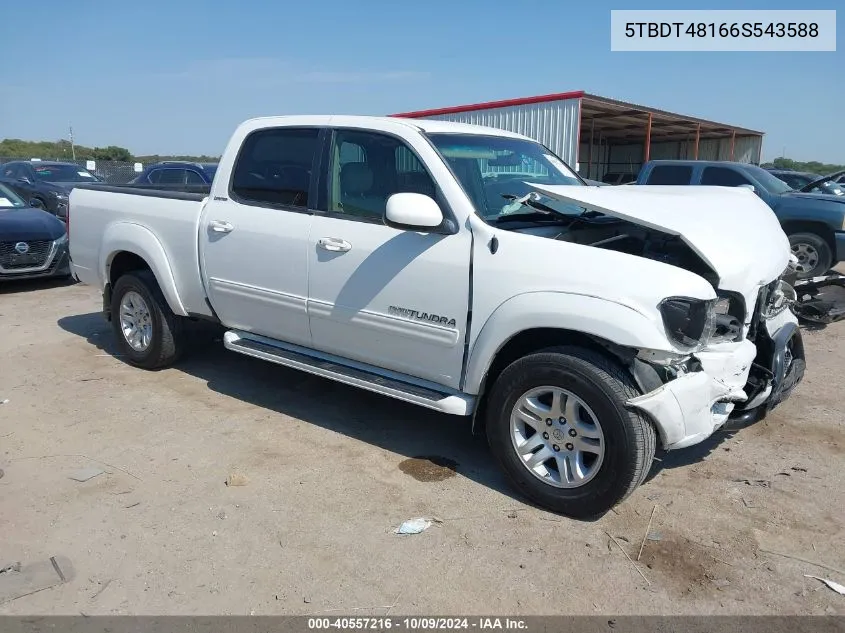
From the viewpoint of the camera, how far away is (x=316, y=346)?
4.58m

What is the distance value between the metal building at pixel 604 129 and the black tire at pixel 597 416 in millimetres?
15178

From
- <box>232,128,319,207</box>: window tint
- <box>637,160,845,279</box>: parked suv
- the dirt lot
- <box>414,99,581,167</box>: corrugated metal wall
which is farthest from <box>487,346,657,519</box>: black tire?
<box>414,99,581,167</box>: corrugated metal wall

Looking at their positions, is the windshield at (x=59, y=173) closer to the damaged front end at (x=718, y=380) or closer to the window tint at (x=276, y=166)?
the window tint at (x=276, y=166)

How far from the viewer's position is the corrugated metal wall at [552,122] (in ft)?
61.5

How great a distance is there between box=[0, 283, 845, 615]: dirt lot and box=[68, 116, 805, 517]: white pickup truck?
432 millimetres

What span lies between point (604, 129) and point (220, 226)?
27.1m

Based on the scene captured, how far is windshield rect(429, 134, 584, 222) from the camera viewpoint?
3.99m

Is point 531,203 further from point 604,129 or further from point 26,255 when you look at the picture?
point 604,129

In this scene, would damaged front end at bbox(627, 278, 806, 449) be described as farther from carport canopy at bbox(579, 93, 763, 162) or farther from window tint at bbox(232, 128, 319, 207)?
carport canopy at bbox(579, 93, 763, 162)

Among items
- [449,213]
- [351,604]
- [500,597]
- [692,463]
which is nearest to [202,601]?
[351,604]

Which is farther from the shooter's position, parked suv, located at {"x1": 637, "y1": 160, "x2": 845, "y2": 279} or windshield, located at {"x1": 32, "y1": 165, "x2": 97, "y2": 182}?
windshield, located at {"x1": 32, "y1": 165, "x2": 97, "y2": 182}

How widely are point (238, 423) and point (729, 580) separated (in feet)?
10.5

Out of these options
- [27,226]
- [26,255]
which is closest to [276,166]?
[26,255]

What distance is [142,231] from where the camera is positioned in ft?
18.0
